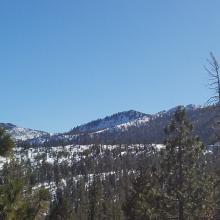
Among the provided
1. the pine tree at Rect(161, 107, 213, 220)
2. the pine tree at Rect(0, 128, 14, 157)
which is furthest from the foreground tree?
the pine tree at Rect(0, 128, 14, 157)

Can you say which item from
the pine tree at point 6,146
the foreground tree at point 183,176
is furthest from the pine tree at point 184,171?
the pine tree at point 6,146

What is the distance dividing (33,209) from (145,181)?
1573 inches

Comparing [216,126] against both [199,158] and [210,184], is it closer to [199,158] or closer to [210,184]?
[199,158]

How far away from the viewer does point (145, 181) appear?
166 feet

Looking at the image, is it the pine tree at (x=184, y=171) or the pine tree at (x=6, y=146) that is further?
the pine tree at (x=184, y=171)

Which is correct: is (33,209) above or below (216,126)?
below

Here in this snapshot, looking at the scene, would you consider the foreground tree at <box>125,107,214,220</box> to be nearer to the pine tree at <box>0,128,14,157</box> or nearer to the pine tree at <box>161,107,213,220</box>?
the pine tree at <box>161,107,213,220</box>

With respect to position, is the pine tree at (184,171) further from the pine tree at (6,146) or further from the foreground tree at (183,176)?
the pine tree at (6,146)

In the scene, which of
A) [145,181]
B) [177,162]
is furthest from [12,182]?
[145,181]

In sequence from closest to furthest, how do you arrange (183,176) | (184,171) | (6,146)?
(6,146) → (184,171) → (183,176)

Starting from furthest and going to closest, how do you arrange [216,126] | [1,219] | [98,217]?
1. [98,217]
2. [216,126]
3. [1,219]

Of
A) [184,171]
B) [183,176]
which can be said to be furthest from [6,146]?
[183,176]

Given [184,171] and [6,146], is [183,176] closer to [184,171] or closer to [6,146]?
[184,171]

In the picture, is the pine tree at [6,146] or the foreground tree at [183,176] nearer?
the pine tree at [6,146]
